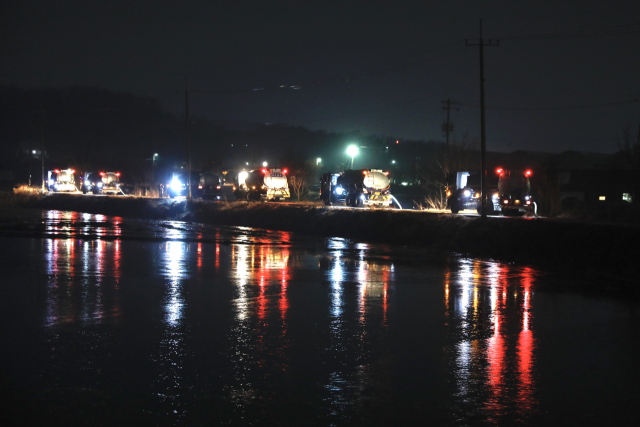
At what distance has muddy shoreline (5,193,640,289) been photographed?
19.3 meters

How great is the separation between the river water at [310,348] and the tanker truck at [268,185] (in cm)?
3300

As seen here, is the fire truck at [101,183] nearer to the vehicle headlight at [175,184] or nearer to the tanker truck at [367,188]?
the vehicle headlight at [175,184]

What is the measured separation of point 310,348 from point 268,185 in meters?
41.9

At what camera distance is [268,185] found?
50.0 m

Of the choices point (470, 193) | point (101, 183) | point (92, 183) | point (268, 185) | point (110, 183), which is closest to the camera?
point (470, 193)

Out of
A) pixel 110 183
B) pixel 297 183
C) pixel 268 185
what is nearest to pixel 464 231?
pixel 268 185

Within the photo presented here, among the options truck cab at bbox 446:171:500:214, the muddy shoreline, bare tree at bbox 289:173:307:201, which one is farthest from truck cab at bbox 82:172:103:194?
truck cab at bbox 446:171:500:214

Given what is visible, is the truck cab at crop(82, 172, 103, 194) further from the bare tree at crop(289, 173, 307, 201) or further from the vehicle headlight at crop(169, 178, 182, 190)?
the bare tree at crop(289, 173, 307, 201)

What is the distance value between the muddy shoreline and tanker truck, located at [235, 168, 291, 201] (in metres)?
5.15

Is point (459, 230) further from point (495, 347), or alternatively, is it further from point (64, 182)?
point (64, 182)

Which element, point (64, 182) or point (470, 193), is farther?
point (64, 182)

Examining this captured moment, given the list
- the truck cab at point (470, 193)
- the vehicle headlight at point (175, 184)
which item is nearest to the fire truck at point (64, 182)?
the vehicle headlight at point (175, 184)

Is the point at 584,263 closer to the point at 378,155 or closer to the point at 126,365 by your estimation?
the point at 126,365

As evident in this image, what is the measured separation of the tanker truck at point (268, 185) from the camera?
50.1 meters
